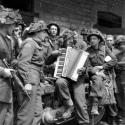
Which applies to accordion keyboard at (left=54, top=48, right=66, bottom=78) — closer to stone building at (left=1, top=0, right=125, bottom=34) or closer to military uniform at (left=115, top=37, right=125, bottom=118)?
military uniform at (left=115, top=37, right=125, bottom=118)

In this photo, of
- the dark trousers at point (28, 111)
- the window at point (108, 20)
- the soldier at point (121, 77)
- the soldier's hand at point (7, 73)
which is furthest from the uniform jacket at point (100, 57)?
the window at point (108, 20)

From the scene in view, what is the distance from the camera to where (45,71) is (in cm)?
594

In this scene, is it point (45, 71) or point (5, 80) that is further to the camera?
point (45, 71)

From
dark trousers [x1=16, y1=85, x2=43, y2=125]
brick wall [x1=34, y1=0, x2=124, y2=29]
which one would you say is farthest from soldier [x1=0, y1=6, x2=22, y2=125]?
brick wall [x1=34, y1=0, x2=124, y2=29]

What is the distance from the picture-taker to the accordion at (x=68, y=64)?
18.1 ft

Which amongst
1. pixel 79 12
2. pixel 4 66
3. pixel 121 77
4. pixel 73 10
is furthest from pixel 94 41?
pixel 79 12

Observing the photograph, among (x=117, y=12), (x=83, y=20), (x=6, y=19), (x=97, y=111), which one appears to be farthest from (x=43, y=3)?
(x=6, y=19)

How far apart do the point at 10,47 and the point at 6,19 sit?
1.24ft

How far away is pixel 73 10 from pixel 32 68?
565 cm

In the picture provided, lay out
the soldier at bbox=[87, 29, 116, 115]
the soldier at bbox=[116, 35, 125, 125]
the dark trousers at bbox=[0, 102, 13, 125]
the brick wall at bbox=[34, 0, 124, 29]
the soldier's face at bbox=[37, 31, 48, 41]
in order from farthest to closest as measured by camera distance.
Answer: the brick wall at bbox=[34, 0, 124, 29] < the soldier at bbox=[116, 35, 125, 125] < the soldier at bbox=[87, 29, 116, 115] < the soldier's face at bbox=[37, 31, 48, 41] < the dark trousers at bbox=[0, 102, 13, 125]

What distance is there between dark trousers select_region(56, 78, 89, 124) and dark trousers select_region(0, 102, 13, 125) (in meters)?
1.23

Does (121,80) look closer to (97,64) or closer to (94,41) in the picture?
A: (97,64)

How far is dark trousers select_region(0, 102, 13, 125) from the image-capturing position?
439 centimetres

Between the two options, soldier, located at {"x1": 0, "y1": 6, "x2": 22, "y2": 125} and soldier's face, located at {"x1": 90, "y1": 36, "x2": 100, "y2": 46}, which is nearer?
soldier, located at {"x1": 0, "y1": 6, "x2": 22, "y2": 125}
